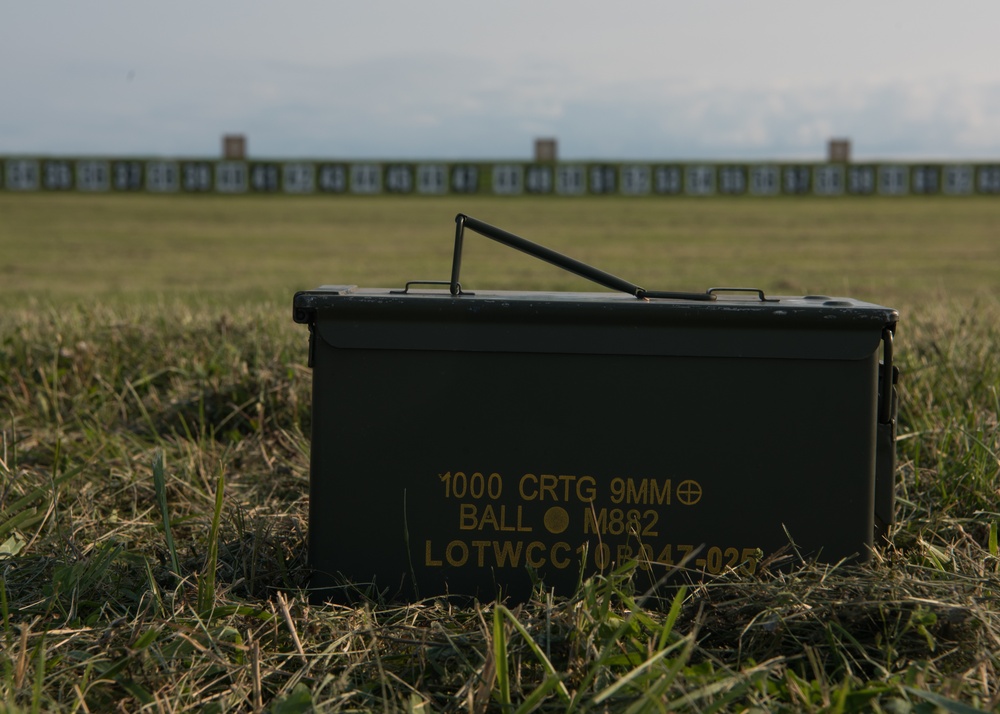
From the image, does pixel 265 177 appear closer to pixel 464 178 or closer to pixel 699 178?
pixel 464 178

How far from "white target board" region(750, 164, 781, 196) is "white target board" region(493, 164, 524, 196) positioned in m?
7.01

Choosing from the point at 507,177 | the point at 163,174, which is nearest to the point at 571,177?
the point at 507,177

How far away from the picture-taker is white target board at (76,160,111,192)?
95.0 ft

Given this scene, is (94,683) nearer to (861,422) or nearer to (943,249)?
(861,422)

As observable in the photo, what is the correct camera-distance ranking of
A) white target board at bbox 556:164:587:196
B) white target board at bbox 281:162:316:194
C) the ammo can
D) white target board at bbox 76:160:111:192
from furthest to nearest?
white target board at bbox 556:164:587:196 → white target board at bbox 281:162:316:194 → white target board at bbox 76:160:111:192 → the ammo can

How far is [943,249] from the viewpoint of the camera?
13.9 meters

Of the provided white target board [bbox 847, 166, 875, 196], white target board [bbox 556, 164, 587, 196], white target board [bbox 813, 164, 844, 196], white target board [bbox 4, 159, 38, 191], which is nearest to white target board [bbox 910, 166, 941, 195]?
white target board [bbox 847, 166, 875, 196]

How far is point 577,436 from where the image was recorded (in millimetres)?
2189

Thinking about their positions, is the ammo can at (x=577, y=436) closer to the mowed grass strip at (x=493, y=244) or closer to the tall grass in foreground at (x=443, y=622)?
the tall grass in foreground at (x=443, y=622)

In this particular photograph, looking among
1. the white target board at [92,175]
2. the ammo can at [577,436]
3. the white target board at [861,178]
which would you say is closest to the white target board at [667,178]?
the white target board at [861,178]

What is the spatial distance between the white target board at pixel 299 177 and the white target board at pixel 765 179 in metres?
13.1

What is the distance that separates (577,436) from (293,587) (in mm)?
772

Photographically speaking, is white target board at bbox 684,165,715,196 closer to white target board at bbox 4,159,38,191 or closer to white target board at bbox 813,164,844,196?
white target board at bbox 813,164,844,196

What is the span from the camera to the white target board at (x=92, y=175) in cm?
2896
